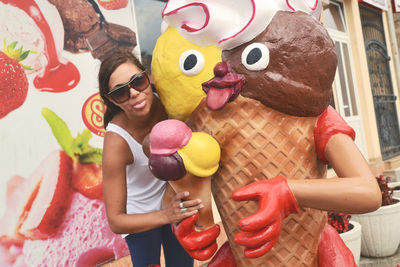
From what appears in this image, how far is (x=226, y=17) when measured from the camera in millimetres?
1200

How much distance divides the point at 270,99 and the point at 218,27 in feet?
0.97

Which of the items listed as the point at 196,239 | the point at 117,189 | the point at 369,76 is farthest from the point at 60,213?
the point at 369,76

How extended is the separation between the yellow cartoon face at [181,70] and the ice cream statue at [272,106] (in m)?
0.04

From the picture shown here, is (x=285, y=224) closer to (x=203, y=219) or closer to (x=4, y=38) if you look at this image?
(x=203, y=219)

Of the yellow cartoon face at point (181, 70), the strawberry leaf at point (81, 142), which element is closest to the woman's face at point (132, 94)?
the yellow cartoon face at point (181, 70)

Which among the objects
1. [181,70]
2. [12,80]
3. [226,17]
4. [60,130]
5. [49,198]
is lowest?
[49,198]

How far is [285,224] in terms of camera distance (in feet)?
3.96

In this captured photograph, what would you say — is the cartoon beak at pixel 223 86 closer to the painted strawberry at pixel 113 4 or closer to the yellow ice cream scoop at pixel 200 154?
the yellow ice cream scoop at pixel 200 154


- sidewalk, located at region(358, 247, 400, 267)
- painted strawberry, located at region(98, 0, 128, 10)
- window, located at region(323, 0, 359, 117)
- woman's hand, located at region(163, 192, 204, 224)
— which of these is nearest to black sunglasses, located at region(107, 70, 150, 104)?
woman's hand, located at region(163, 192, 204, 224)

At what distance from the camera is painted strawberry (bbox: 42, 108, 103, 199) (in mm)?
3227

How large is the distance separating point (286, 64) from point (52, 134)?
8.49ft

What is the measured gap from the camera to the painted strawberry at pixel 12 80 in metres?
2.97

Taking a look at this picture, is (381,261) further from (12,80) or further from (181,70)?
(12,80)

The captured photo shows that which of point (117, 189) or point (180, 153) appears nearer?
point (180, 153)
